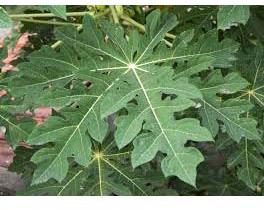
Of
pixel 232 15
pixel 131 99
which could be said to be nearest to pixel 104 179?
pixel 131 99

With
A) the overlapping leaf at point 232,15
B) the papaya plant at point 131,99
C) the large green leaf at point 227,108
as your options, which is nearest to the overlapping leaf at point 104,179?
the papaya plant at point 131,99

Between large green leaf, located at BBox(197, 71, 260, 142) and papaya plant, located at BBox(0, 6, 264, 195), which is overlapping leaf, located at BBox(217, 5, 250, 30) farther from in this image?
large green leaf, located at BBox(197, 71, 260, 142)

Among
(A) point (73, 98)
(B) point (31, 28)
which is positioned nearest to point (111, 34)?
(A) point (73, 98)

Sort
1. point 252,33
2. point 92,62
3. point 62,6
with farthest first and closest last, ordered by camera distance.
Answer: point 252,33, point 92,62, point 62,6

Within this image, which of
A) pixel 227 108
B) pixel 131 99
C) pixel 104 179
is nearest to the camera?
pixel 131 99

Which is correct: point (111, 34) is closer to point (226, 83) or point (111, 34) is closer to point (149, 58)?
point (149, 58)

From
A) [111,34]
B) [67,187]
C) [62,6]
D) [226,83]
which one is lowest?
[67,187]

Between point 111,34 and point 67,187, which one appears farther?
point 67,187

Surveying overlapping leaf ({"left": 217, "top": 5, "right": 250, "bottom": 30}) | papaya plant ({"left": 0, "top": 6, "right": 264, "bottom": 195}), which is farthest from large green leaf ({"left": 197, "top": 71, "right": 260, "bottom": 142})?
overlapping leaf ({"left": 217, "top": 5, "right": 250, "bottom": 30})

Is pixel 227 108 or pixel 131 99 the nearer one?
pixel 131 99

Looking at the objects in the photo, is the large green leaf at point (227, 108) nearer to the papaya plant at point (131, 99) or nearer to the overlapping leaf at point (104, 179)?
the papaya plant at point (131, 99)

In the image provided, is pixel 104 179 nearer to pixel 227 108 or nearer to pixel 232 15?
pixel 227 108
